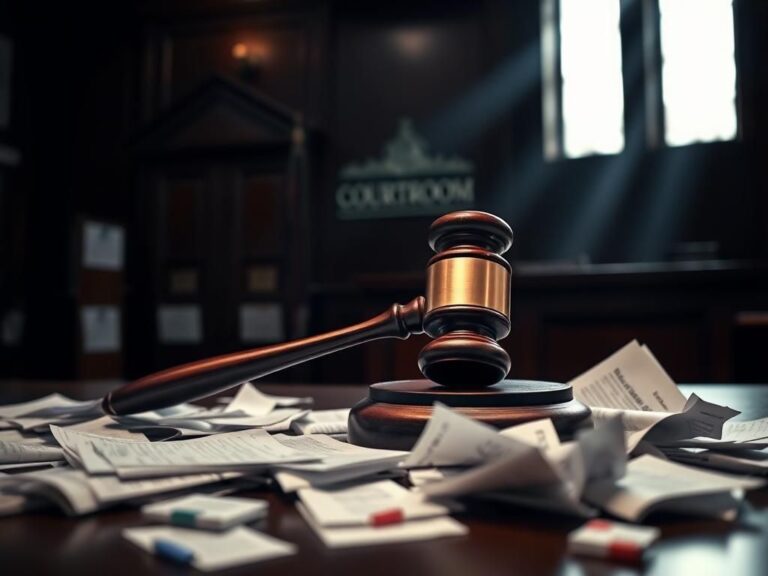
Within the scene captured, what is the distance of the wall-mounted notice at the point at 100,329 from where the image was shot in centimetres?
399

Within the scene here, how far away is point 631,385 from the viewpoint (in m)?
0.77

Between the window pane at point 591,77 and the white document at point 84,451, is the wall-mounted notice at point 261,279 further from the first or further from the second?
the white document at point 84,451

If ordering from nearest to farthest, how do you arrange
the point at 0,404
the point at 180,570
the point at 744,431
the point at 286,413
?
the point at 180,570
the point at 744,431
the point at 286,413
the point at 0,404

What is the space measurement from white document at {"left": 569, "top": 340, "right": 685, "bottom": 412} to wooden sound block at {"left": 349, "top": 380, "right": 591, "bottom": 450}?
0.21 m

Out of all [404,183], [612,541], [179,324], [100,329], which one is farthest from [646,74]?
[612,541]

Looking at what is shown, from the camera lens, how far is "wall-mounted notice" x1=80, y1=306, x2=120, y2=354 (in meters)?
3.99

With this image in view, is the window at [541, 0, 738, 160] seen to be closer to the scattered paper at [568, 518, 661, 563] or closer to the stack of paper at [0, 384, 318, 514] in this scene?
the stack of paper at [0, 384, 318, 514]

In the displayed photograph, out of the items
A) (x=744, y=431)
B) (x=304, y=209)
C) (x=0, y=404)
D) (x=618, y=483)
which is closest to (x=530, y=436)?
(x=618, y=483)

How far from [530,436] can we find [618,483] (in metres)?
0.07

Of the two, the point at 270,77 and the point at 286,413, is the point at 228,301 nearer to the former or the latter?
the point at 270,77

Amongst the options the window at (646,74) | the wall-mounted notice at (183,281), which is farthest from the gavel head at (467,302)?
the wall-mounted notice at (183,281)

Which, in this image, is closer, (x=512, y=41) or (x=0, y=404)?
(x=0, y=404)

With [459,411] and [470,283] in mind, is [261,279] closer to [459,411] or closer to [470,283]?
[470,283]

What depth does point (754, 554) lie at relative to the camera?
0.33 meters
